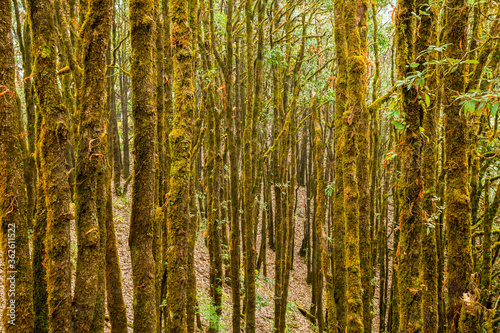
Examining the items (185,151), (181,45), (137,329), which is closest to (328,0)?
(181,45)

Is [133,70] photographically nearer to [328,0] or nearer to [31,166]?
[31,166]

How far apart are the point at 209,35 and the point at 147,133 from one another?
5.70 metres

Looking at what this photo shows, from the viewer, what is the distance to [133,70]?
379 centimetres

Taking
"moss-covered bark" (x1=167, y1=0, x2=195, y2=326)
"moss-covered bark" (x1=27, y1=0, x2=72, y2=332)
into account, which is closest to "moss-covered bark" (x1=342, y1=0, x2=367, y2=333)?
"moss-covered bark" (x1=167, y1=0, x2=195, y2=326)

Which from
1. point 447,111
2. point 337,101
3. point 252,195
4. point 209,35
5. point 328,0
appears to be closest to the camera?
point 447,111

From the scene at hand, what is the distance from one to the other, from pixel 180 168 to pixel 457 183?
3.56 m

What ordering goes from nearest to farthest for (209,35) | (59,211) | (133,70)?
1. (59,211)
2. (133,70)
3. (209,35)

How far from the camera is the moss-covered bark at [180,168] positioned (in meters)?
3.87

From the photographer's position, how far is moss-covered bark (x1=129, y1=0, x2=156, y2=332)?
3.79 m

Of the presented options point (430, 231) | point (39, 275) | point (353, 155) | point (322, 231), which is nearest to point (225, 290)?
point (322, 231)

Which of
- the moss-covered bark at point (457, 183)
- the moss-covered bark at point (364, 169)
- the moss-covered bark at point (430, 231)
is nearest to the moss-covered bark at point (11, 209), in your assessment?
the moss-covered bark at point (364, 169)

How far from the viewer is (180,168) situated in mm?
3916

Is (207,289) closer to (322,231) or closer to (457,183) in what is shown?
(322,231)

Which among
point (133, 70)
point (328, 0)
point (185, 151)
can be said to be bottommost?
point (185, 151)
